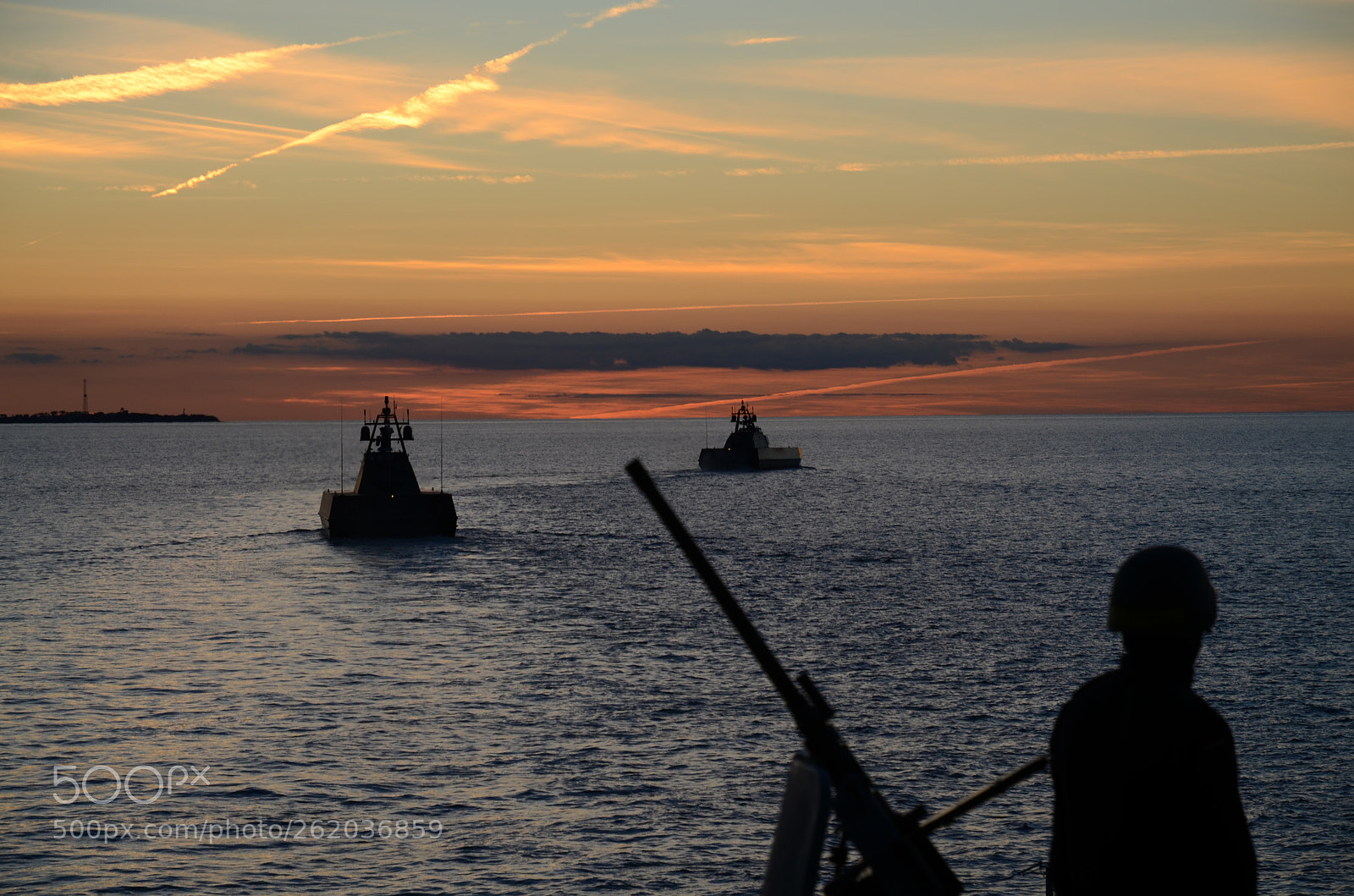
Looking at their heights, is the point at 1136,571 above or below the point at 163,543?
above

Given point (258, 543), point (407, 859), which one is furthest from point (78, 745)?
point (258, 543)

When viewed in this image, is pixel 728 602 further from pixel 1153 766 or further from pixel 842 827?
pixel 1153 766

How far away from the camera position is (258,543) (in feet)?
273

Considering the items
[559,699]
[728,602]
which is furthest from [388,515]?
[728,602]

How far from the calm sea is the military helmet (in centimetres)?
1637

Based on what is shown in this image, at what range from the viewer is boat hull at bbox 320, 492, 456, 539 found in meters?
78.6

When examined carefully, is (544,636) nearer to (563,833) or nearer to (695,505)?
(563,833)

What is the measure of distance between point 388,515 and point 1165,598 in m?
77.8

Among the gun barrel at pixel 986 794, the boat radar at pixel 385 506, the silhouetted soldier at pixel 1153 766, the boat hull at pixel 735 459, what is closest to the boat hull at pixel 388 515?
the boat radar at pixel 385 506

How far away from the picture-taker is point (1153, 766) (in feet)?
13.5

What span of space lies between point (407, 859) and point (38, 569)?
58.1m

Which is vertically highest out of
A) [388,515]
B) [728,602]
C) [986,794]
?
[728,602]

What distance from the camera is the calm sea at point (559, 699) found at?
21188mm

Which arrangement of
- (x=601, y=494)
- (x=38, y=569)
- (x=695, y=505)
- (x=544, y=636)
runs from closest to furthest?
(x=544, y=636) < (x=38, y=569) < (x=695, y=505) < (x=601, y=494)
